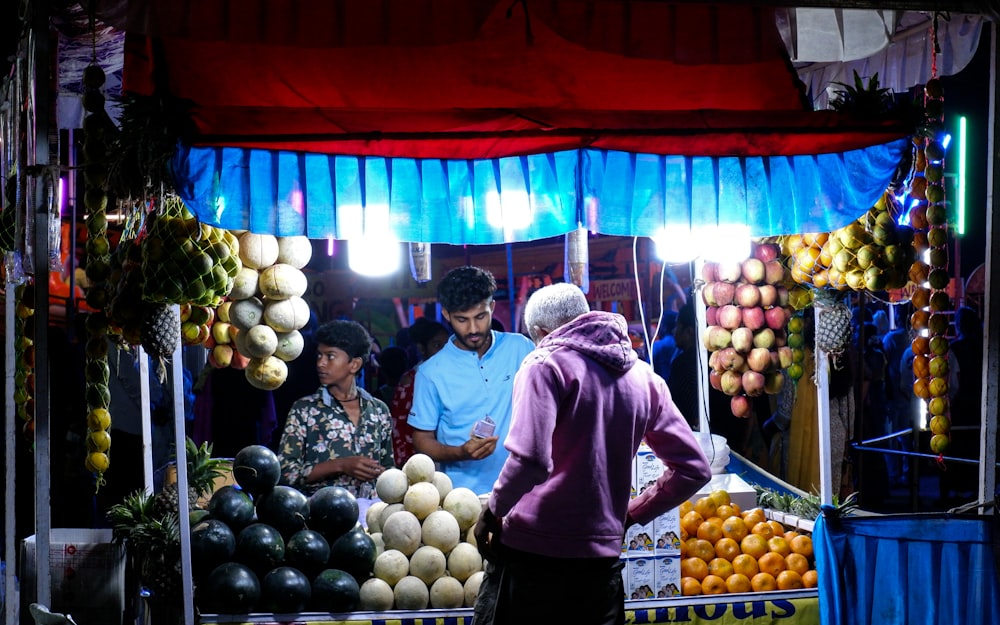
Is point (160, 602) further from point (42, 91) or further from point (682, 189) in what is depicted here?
point (682, 189)

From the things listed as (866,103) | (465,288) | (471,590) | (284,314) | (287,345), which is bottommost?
(471,590)

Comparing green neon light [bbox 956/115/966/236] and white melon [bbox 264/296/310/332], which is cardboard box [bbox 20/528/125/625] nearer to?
white melon [bbox 264/296/310/332]

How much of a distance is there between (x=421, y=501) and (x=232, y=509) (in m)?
0.85

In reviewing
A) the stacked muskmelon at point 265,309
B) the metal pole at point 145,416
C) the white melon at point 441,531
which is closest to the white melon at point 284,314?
the stacked muskmelon at point 265,309

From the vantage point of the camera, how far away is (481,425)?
203 inches

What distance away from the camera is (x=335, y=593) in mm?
4133

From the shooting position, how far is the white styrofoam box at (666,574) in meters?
4.36

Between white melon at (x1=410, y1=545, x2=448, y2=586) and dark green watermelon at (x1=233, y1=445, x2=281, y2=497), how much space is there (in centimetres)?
77

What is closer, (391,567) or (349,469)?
(391,567)

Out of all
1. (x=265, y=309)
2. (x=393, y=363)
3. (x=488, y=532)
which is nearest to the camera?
(x=488, y=532)

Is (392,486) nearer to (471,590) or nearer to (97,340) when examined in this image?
(471,590)

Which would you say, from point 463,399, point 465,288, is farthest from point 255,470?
point 465,288

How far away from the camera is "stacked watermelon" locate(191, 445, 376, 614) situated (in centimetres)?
411

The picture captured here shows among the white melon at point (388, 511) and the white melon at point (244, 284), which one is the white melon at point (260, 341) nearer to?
the white melon at point (244, 284)
